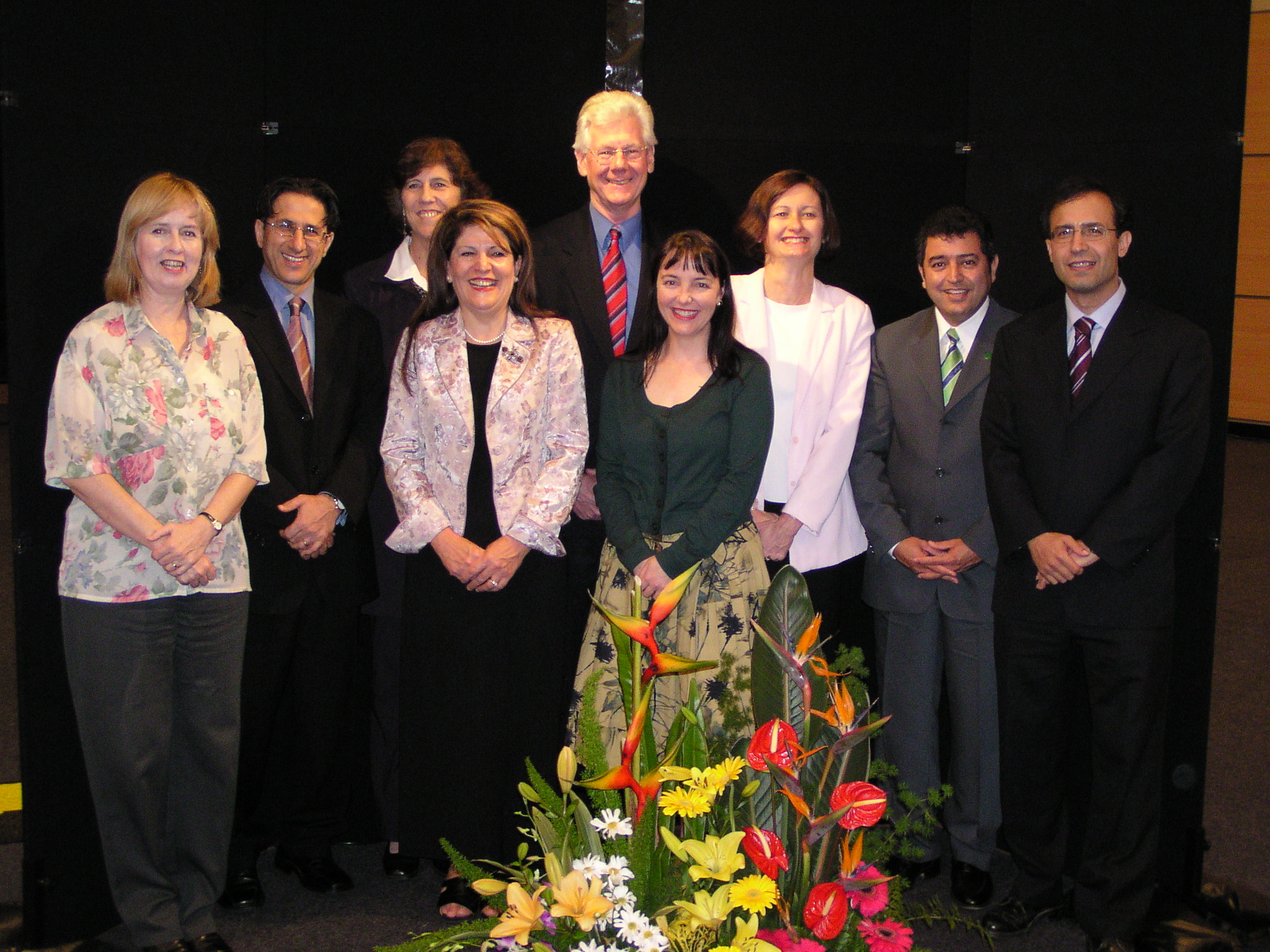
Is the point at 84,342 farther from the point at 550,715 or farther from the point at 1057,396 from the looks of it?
the point at 1057,396

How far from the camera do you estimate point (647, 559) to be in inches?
111

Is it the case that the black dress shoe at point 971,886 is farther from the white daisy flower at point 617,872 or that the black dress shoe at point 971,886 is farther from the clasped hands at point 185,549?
the white daisy flower at point 617,872

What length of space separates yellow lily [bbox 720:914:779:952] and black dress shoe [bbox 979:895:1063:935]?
2115 mm

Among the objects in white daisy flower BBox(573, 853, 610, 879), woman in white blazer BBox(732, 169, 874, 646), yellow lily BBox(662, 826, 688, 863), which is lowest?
white daisy flower BBox(573, 853, 610, 879)

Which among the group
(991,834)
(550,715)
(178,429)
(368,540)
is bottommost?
(991,834)

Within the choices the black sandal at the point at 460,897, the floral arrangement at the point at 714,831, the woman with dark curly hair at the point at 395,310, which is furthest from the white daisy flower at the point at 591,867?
the woman with dark curly hair at the point at 395,310

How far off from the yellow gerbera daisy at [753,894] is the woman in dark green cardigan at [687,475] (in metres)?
1.73

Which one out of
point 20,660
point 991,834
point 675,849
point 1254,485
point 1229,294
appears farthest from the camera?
point 1254,485

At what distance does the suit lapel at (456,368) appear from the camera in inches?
113

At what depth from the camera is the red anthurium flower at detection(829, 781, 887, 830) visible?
105 cm

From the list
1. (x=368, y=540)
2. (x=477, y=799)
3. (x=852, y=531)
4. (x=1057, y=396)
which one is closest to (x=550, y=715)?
(x=477, y=799)

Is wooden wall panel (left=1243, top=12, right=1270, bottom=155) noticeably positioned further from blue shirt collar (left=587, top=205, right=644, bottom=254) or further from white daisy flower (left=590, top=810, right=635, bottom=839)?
white daisy flower (left=590, top=810, right=635, bottom=839)

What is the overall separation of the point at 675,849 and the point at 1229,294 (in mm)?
2501

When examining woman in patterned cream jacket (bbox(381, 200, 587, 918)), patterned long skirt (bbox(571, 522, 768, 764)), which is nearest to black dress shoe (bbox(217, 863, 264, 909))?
woman in patterned cream jacket (bbox(381, 200, 587, 918))
